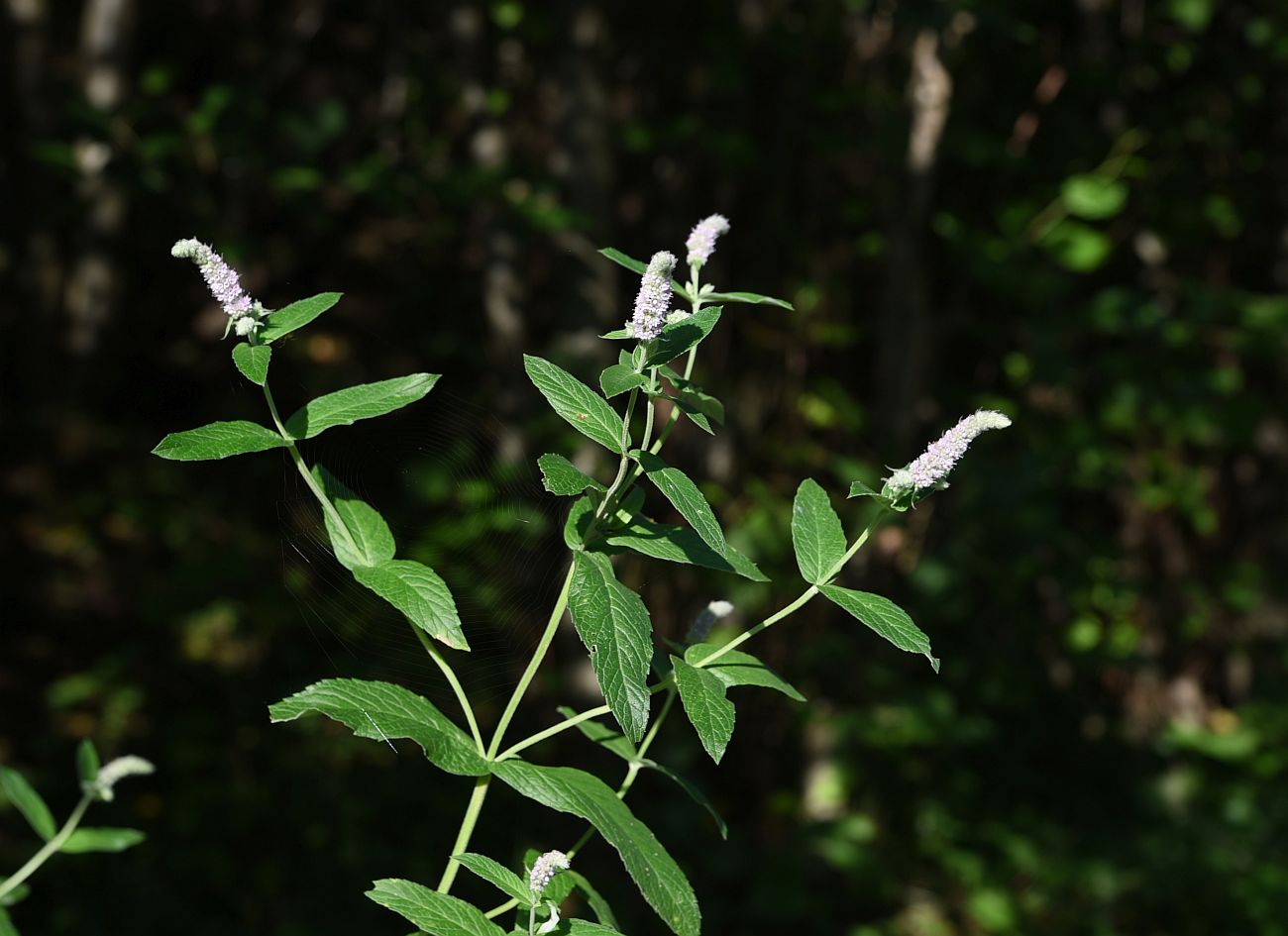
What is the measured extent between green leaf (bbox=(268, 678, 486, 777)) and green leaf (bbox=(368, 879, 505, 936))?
7 cm

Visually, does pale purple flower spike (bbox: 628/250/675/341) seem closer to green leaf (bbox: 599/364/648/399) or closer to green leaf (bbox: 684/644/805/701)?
green leaf (bbox: 599/364/648/399)

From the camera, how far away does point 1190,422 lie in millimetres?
3127

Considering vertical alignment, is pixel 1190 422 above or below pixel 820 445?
above

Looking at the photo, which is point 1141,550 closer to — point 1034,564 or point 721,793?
point 1034,564

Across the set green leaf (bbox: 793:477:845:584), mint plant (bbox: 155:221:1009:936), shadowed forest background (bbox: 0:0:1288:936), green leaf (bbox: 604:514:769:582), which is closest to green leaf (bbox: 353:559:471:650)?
mint plant (bbox: 155:221:1009:936)

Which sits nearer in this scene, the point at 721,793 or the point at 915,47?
the point at 915,47

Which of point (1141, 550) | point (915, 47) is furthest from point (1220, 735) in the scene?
point (915, 47)

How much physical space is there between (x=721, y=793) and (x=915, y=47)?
2023 mm

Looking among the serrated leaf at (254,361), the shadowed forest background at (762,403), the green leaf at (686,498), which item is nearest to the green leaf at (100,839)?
the serrated leaf at (254,361)

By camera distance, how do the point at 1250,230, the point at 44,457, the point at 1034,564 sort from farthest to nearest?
the point at 1250,230, the point at 44,457, the point at 1034,564

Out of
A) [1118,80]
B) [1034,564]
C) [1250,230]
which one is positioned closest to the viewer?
[1034,564]

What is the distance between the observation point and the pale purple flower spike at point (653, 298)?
0.68m

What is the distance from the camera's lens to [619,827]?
0.75 metres

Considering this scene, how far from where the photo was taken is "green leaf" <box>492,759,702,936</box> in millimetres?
727
